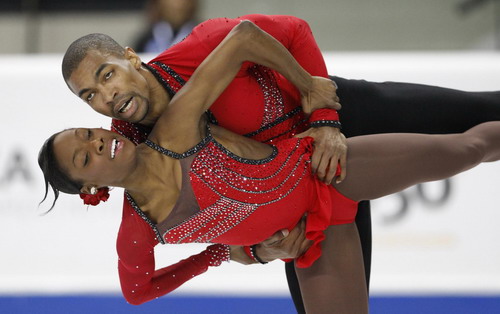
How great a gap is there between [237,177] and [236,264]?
1576mm

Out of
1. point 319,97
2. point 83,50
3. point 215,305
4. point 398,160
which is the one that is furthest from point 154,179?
point 215,305

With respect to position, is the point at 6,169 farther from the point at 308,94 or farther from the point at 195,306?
the point at 308,94

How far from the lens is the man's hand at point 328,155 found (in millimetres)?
2430

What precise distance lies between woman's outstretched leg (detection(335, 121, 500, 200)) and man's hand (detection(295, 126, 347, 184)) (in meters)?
0.03

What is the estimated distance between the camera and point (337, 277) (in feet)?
8.31

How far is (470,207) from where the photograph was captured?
3.86 m

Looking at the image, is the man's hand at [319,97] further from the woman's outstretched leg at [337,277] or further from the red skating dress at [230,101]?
the woman's outstretched leg at [337,277]

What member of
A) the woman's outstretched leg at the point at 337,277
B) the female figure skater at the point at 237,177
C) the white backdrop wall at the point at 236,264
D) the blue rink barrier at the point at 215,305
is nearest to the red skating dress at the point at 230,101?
the female figure skater at the point at 237,177

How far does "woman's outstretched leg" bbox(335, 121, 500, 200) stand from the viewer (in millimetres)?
2463

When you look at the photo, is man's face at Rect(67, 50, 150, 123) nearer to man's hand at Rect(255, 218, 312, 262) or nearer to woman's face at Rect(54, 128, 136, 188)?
woman's face at Rect(54, 128, 136, 188)

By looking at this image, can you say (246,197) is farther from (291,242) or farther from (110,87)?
(110,87)

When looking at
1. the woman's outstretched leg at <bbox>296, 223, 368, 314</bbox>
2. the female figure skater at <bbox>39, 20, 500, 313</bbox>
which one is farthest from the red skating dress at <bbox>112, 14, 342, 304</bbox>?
the woman's outstretched leg at <bbox>296, 223, 368, 314</bbox>

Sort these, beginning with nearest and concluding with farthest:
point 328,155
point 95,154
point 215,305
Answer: point 95,154 → point 328,155 → point 215,305

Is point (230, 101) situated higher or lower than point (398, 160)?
higher
